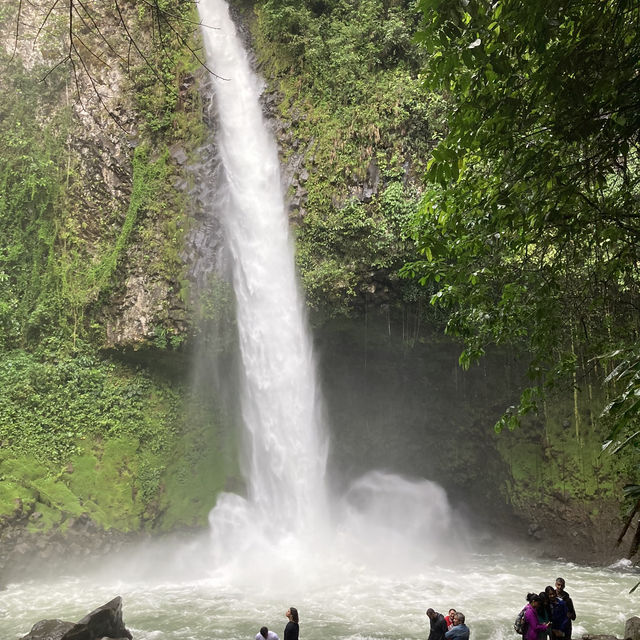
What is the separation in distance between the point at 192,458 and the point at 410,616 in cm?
818

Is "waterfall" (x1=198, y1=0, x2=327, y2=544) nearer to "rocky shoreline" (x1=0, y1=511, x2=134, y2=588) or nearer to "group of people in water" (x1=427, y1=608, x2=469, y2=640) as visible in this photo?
"rocky shoreline" (x1=0, y1=511, x2=134, y2=588)

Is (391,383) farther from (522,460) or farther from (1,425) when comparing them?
(1,425)

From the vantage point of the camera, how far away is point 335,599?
1098 centimetres

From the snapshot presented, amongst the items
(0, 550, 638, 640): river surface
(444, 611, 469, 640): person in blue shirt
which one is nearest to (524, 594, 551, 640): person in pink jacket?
(444, 611, 469, 640): person in blue shirt

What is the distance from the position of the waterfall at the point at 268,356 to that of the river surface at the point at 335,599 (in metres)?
2.11

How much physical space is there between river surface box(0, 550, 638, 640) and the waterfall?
6.92 ft

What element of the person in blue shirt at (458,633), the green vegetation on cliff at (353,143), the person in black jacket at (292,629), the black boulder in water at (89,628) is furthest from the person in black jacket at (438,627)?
the green vegetation on cliff at (353,143)

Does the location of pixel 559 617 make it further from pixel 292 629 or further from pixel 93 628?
pixel 93 628

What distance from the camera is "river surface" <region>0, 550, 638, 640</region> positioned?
944 cm

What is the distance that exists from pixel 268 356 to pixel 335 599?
642 cm

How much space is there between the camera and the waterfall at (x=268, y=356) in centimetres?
1475

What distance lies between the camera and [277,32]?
17703mm

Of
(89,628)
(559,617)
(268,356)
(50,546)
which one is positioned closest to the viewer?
(559,617)

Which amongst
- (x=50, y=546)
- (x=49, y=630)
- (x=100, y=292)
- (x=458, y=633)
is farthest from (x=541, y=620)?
(x=100, y=292)
